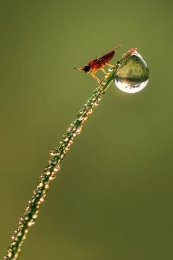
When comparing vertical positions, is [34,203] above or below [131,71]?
below

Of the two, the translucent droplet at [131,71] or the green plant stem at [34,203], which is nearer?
the green plant stem at [34,203]

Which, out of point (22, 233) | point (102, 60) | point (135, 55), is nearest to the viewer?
point (22, 233)

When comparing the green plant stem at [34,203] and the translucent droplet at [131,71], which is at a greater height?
the translucent droplet at [131,71]

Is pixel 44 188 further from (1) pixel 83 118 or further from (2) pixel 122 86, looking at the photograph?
(2) pixel 122 86

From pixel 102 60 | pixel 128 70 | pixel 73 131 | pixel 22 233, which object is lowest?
pixel 22 233

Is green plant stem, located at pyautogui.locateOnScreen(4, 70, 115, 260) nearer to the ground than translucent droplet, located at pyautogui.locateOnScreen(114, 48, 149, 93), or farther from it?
nearer to the ground

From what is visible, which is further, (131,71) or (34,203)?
(131,71)

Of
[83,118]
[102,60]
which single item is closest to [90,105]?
[83,118]

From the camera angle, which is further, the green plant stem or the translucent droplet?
the translucent droplet
